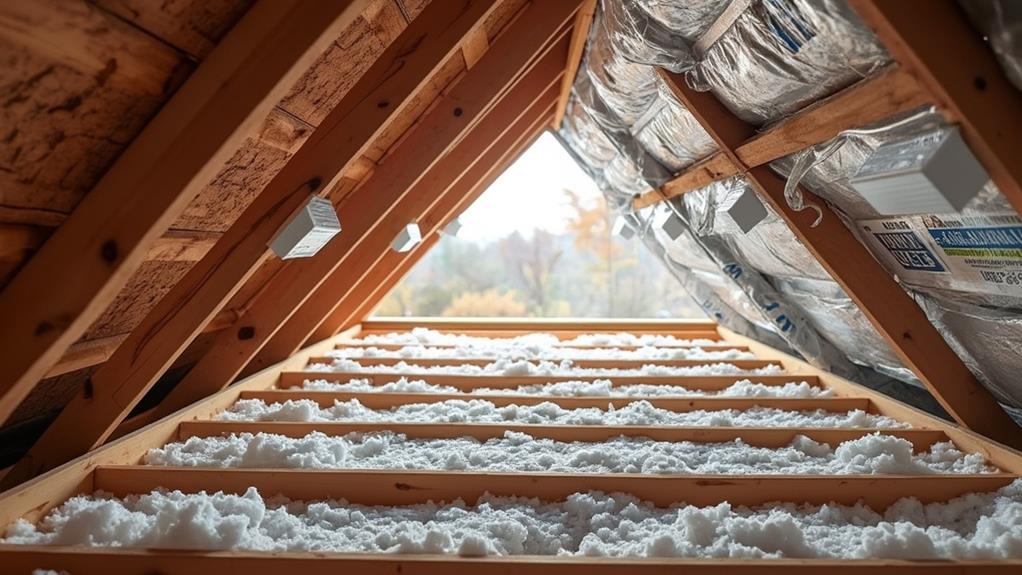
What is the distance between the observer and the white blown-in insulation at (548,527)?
5.27ft

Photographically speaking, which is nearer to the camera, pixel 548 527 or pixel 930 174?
pixel 930 174

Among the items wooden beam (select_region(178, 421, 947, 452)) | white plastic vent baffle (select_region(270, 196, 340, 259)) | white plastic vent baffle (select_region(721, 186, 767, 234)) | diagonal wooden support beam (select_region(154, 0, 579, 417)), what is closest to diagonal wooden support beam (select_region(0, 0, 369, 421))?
white plastic vent baffle (select_region(270, 196, 340, 259))

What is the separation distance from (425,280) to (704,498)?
10653 mm

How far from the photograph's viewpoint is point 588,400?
2938mm

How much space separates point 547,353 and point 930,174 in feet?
9.58

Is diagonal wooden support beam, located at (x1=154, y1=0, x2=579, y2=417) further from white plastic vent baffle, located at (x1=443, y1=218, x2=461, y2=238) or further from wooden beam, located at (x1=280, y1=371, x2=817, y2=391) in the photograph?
white plastic vent baffle, located at (x1=443, y1=218, x2=461, y2=238)

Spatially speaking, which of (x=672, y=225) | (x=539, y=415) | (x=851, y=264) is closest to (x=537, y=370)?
(x=539, y=415)

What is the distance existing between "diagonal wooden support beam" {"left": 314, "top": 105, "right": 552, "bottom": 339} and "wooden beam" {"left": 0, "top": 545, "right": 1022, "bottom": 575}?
8.82ft

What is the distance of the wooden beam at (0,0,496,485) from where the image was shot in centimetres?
209

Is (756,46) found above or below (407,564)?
above

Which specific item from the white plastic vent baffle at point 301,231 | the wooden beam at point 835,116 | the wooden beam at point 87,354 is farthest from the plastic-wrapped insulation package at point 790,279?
the wooden beam at point 87,354

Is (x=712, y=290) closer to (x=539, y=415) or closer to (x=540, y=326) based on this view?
Answer: (x=540, y=326)

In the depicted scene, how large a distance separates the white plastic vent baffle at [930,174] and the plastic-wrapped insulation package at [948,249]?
0.04 meters

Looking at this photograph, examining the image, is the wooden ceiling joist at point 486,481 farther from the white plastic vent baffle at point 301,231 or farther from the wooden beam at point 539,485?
the white plastic vent baffle at point 301,231
